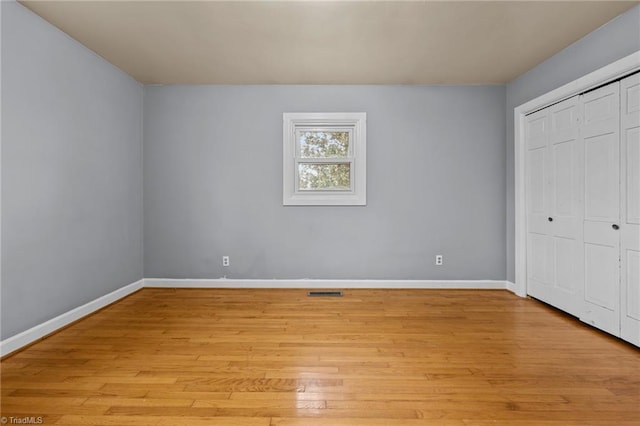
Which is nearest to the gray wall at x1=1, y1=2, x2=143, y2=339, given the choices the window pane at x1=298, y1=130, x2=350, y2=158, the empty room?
the empty room

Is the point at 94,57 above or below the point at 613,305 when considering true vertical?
above

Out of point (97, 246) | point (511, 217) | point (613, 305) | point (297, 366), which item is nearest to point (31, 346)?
point (97, 246)

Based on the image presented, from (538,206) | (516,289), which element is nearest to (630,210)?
(538,206)

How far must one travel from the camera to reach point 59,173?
295cm

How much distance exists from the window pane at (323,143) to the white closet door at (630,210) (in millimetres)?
2706

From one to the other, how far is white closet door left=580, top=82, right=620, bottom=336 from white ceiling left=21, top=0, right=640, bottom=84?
2.37ft

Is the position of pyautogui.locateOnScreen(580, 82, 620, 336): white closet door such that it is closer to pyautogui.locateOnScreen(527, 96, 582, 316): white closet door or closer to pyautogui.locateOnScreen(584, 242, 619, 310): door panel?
pyautogui.locateOnScreen(584, 242, 619, 310): door panel

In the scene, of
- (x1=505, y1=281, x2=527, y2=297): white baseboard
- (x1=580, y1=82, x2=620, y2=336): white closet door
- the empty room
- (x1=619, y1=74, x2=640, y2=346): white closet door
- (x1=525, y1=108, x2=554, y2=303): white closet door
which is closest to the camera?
the empty room

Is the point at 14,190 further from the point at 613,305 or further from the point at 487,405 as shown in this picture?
the point at 613,305

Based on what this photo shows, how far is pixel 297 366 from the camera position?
7.43ft

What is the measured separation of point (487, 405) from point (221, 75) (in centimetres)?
401

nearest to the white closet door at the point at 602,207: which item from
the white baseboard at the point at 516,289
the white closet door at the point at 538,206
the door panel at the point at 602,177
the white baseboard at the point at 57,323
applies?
the door panel at the point at 602,177

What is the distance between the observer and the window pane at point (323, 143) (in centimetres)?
438

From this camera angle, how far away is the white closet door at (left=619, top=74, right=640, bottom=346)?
2580mm
